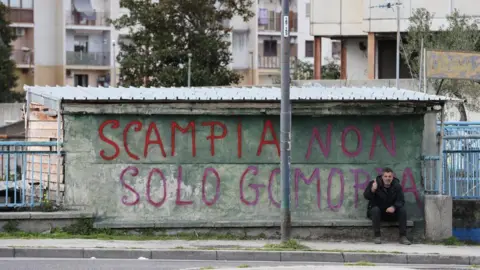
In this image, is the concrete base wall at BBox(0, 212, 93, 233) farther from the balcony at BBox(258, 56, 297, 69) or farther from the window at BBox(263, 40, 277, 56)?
the window at BBox(263, 40, 277, 56)

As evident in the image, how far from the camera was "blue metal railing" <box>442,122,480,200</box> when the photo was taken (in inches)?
745

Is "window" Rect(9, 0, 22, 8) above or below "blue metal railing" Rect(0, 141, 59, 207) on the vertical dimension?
above

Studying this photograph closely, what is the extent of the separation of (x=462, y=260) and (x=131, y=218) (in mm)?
5710

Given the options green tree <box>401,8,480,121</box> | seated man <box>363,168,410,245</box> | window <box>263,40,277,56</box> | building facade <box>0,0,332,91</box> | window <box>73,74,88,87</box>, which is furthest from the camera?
window <box>263,40,277,56</box>

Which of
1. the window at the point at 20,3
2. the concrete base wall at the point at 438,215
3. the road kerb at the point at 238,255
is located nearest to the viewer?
the road kerb at the point at 238,255

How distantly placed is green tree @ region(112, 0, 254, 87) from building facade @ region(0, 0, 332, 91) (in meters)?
20.7

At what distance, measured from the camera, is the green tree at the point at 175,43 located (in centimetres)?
4828

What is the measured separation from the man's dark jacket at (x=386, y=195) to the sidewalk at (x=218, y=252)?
3.21ft

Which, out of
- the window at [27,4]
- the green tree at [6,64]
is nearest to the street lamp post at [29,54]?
the window at [27,4]

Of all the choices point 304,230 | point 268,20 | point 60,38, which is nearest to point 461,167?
point 304,230

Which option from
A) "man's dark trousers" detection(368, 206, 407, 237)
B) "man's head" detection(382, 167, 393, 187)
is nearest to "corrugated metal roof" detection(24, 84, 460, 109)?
"man's head" detection(382, 167, 393, 187)

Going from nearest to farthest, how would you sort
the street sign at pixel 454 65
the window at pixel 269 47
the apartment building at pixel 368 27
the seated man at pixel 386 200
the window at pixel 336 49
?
the seated man at pixel 386 200, the street sign at pixel 454 65, the apartment building at pixel 368 27, the window at pixel 336 49, the window at pixel 269 47

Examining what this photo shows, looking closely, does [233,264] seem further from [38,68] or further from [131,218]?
[38,68]

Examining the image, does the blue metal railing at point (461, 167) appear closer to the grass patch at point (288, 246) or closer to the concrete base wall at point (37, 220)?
the grass patch at point (288, 246)
